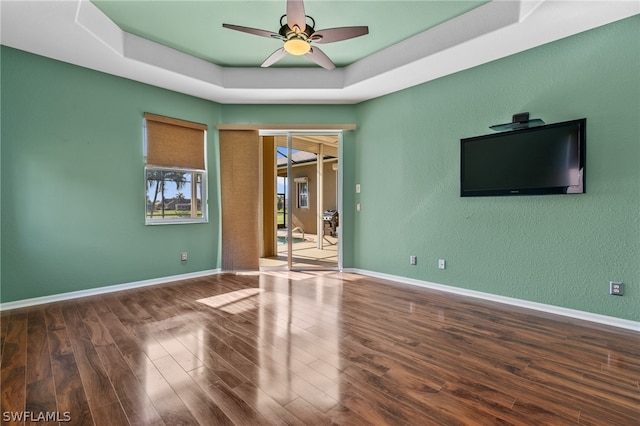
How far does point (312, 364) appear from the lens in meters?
2.13

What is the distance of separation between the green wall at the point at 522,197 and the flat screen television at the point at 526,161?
0.11 m

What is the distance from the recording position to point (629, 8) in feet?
8.69

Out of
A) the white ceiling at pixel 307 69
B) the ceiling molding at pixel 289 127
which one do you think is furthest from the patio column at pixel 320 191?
the white ceiling at pixel 307 69

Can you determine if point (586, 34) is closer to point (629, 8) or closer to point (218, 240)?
point (629, 8)

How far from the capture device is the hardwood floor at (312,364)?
164 centimetres

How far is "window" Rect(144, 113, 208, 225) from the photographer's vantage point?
14.3 feet

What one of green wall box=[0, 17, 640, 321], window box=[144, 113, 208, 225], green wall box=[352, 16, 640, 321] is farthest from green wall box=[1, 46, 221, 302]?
green wall box=[352, 16, 640, 321]

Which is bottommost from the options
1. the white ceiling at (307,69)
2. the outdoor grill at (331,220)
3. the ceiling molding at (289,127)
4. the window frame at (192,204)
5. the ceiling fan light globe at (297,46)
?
the outdoor grill at (331,220)

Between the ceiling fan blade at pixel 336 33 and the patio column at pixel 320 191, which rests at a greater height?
the ceiling fan blade at pixel 336 33

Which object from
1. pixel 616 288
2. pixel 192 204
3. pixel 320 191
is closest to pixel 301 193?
pixel 320 191

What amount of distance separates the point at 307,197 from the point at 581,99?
9.24 m

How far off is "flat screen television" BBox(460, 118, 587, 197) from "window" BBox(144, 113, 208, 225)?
13.0 ft

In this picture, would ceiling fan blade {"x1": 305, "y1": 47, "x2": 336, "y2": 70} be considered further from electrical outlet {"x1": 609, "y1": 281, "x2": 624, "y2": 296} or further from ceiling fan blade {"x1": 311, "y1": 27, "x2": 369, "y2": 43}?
electrical outlet {"x1": 609, "y1": 281, "x2": 624, "y2": 296}

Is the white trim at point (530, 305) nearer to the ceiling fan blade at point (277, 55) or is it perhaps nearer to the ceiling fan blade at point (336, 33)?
the ceiling fan blade at point (336, 33)
